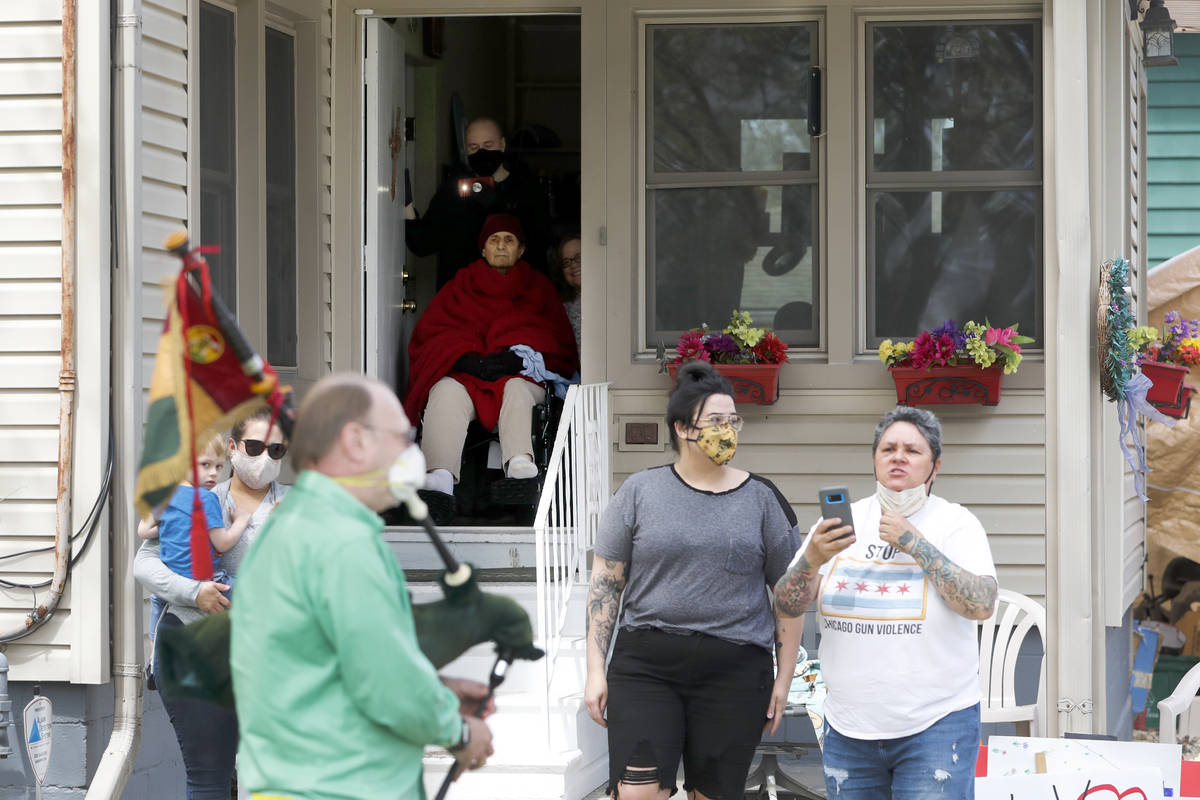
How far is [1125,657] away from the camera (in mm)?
7652

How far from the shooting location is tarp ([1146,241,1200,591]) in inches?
362

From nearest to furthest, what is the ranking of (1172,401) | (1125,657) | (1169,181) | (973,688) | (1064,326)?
1. (973,688)
2. (1064,326)
3. (1172,401)
4. (1125,657)
5. (1169,181)

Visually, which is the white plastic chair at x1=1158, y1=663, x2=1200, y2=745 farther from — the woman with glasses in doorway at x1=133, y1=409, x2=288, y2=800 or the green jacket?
the green jacket

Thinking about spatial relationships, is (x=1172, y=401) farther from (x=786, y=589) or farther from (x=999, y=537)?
(x=786, y=589)

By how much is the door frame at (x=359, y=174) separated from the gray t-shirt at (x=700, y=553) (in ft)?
8.34

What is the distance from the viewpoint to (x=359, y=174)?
6.55 meters

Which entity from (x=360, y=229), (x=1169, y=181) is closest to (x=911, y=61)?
(x=360, y=229)

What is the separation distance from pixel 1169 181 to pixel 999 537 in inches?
185

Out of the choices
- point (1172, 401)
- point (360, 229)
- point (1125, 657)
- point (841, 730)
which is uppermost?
point (360, 229)

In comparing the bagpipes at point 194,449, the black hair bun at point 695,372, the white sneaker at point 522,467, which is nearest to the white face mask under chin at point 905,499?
the black hair bun at point 695,372

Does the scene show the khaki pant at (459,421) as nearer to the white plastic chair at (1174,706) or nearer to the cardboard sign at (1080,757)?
the cardboard sign at (1080,757)

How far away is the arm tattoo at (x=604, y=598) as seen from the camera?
13.2 feet

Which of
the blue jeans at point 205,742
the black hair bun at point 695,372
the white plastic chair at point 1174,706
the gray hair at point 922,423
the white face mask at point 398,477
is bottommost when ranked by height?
the white plastic chair at point 1174,706

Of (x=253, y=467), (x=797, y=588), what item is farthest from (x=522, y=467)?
(x=797, y=588)
